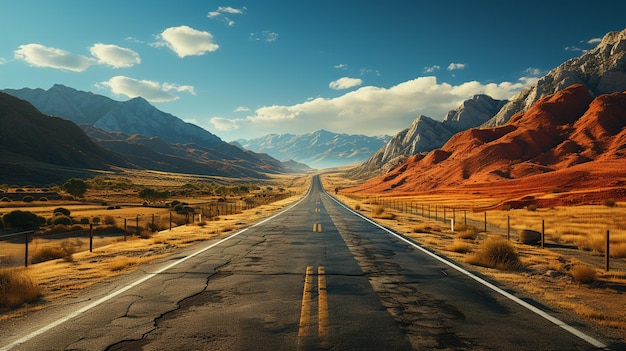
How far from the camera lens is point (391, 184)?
114 meters

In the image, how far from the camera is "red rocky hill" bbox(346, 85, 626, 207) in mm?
63031

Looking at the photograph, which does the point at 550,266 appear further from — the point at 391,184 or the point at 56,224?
the point at 391,184

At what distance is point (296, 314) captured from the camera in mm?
6070

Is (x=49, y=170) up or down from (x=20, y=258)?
up

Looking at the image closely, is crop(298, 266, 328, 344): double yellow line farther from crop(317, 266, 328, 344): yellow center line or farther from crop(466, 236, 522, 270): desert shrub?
crop(466, 236, 522, 270): desert shrub

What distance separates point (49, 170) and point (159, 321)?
4853 inches

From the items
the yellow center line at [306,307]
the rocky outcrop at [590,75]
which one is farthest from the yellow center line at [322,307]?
the rocky outcrop at [590,75]

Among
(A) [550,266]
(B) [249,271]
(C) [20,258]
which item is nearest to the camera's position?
(B) [249,271]

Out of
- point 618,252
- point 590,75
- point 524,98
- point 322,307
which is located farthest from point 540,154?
point 322,307

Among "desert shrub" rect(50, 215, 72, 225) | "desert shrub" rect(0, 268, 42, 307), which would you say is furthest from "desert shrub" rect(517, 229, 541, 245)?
"desert shrub" rect(50, 215, 72, 225)

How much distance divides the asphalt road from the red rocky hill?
2308 inches

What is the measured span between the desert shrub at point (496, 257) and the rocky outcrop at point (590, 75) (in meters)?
118

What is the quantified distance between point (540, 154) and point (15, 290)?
97.8 m

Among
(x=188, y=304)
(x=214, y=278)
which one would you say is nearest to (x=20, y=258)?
(x=214, y=278)
